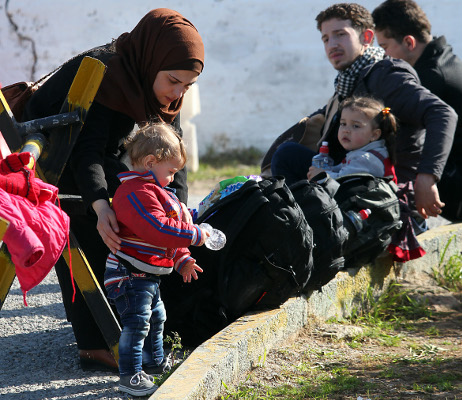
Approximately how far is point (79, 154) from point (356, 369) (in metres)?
1.47

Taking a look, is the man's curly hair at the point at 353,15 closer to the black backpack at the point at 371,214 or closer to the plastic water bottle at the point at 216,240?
the black backpack at the point at 371,214

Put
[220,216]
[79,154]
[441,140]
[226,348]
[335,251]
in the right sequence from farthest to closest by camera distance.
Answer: [441,140] → [335,251] → [220,216] → [79,154] → [226,348]

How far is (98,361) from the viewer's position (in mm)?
3059

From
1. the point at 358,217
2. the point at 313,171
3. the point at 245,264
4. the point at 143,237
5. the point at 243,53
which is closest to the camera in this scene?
the point at 143,237

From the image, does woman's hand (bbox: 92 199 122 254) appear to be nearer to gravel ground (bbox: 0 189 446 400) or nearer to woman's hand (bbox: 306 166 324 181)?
gravel ground (bbox: 0 189 446 400)

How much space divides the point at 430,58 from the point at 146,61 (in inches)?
109

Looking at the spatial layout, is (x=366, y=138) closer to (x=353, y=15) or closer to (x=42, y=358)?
(x=353, y=15)

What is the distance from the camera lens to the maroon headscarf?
9.89 ft

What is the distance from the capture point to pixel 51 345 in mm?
3406

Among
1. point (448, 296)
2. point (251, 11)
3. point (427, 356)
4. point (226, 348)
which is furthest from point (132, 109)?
point (251, 11)

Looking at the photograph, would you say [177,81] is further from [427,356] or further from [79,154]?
[427,356]

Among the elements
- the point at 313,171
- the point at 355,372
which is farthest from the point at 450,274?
the point at 355,372

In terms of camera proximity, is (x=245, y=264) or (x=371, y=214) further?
(x=371, y=214)

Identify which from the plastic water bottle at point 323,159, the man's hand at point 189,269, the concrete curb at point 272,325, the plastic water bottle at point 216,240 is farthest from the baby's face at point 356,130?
the man's hand at point 189,269
